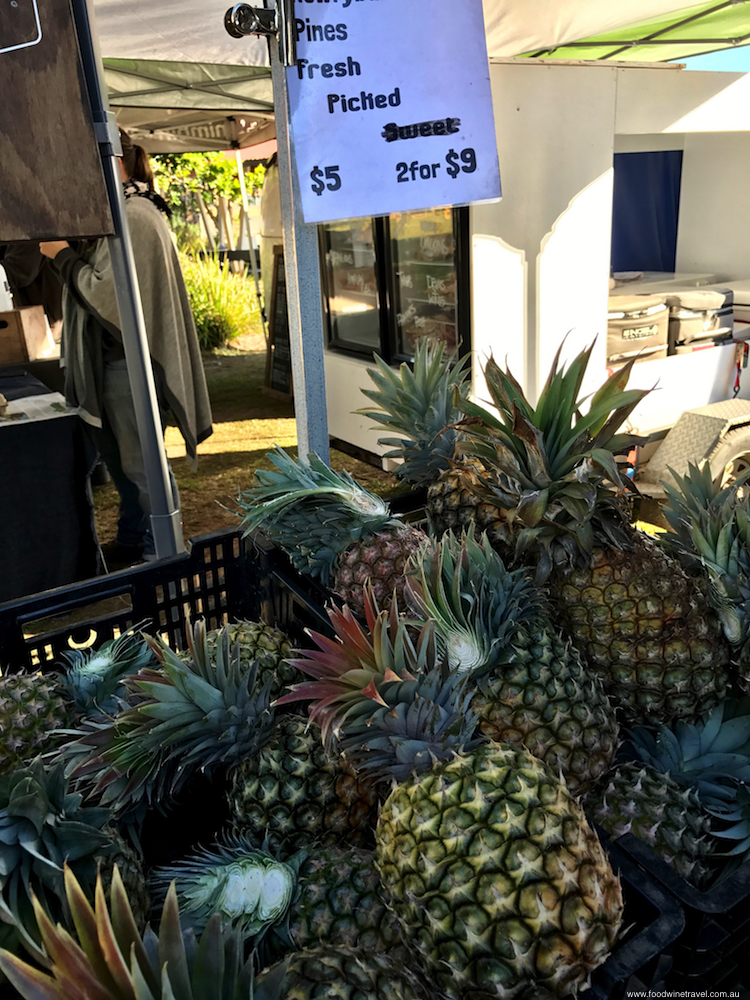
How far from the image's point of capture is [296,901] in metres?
1.05

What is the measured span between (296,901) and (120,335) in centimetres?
346

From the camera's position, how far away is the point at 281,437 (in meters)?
7.10

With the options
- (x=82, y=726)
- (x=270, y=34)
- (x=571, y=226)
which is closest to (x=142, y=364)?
(x=270, y=34)

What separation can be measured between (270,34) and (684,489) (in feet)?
4.55

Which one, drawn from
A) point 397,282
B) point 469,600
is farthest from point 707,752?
point 397,282

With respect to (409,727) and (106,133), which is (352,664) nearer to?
(409,727)

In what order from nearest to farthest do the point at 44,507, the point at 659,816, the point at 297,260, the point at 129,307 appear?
1. the point at 659,816
2. the point at 297,260
3. the point at 129,307
4. the point at 44,507

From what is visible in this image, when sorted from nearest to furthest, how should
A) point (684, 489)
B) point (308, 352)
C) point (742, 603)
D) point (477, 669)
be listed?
point (477, 669), point (742, 603), point (684, 489), point (308, 352)

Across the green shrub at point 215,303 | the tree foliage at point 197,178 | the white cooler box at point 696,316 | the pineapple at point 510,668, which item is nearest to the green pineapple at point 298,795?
the pineapple at point 510,668

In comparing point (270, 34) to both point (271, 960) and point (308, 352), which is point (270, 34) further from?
point (271, 960)

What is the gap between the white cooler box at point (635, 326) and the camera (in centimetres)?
461

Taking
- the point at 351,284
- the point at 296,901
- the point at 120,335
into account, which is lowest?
the point at 296,901

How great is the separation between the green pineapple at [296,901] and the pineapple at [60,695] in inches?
15.0

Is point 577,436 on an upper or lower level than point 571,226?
lower
